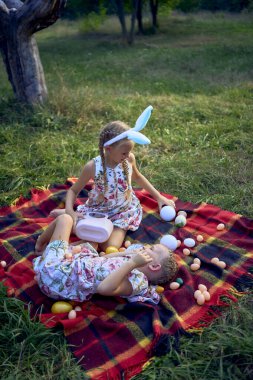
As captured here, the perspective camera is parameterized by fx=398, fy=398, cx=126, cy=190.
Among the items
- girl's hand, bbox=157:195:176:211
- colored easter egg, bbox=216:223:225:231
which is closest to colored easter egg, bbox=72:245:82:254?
girl's hand, bbox=157:195:176:211

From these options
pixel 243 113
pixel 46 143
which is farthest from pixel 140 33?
pixel 46 143

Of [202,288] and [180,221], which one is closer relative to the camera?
[202,288]

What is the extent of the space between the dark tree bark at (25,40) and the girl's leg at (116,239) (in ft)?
12.7

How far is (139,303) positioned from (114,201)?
124 centimetres

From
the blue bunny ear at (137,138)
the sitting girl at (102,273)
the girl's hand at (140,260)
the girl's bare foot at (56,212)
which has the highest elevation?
the blue bunny ear at (137,138)

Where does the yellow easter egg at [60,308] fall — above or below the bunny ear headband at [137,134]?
below

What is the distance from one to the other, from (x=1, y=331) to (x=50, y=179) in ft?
8.70

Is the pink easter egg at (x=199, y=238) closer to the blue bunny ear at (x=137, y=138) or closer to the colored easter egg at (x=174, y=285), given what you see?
the colored easter egg at (x=174, y=285)

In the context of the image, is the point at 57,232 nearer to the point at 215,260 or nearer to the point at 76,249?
the point at 76,249

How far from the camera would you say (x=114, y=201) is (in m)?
3.96

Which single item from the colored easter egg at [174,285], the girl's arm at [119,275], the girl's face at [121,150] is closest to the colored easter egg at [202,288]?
the colored easter egg at [174,285]

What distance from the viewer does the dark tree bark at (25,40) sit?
629 centimetres

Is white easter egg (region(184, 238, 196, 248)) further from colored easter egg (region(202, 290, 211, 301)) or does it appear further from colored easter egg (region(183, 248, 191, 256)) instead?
colored easter egg (region(202, 290, 211, 301))

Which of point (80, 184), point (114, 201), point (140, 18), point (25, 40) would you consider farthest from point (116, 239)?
point (140, 18)
